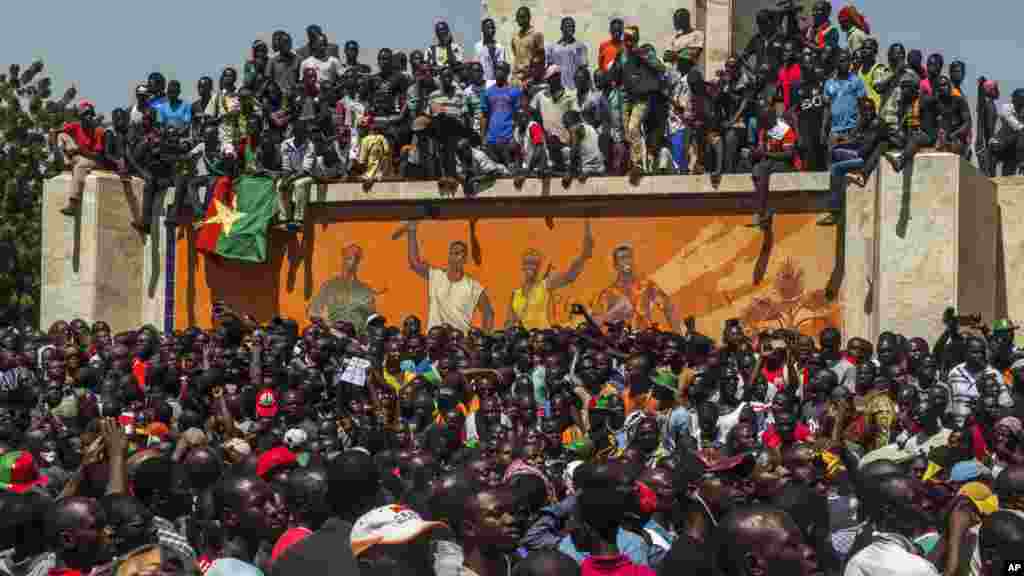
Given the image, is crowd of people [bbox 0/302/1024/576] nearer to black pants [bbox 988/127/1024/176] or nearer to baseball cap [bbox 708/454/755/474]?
baseball cap [bbox 708/454/755/474]

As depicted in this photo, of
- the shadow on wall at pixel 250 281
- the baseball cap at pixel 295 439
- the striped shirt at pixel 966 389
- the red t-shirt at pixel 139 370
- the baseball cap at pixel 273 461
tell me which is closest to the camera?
the baseball cap at pixel 273 461

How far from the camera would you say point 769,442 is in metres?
13.6

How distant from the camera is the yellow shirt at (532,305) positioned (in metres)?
23.4

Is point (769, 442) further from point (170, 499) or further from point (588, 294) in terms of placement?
point (588, 294)

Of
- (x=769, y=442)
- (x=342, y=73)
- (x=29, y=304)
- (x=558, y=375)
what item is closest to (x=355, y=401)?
(x=558, y=375)

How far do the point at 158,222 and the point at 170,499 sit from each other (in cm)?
1670

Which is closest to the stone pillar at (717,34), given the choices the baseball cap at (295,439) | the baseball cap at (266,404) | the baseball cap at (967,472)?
the baseball cap at (266,404)

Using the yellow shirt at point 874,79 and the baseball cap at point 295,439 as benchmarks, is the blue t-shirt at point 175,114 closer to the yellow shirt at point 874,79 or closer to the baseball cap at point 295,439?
the yellow shirt at point 874,79

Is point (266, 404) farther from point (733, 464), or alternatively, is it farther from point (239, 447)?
point (733, 464)

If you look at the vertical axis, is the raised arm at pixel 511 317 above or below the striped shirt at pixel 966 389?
above

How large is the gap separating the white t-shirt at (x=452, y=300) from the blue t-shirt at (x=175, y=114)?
11.6 feet

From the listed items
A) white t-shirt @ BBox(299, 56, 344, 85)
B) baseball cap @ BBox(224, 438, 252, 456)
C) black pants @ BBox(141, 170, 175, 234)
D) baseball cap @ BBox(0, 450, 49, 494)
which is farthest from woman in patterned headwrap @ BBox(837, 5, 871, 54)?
baseball cap @ BBox(0, 450, 49, 494)

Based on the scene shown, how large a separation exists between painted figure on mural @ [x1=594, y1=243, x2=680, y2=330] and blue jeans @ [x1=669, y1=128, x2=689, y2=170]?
3.57 ft

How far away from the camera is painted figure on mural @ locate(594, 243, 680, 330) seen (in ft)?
74.8
